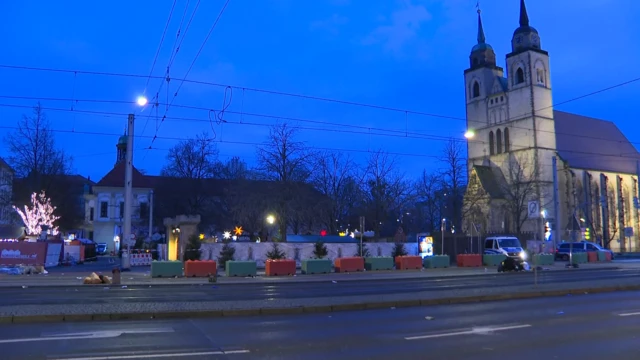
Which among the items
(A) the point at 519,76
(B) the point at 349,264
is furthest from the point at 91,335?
(A) the point at 519,76

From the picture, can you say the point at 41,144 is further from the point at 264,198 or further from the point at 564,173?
the point at 564,173

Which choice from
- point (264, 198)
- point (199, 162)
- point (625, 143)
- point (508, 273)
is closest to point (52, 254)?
point (264, 198)

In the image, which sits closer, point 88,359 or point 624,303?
point 88,359

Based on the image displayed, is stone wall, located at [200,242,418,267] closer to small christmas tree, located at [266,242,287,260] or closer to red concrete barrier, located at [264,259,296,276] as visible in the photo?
small christmas tree, located at [266,242,287,260]

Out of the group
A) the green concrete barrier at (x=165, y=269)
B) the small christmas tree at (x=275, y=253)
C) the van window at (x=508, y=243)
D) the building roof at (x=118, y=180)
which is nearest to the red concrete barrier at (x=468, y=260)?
the van window at (x=508, y=243)

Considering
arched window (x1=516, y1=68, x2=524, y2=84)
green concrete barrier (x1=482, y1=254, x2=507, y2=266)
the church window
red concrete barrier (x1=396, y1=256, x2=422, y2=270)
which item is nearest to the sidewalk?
red concrete barrier (x1=396, y1=256, x2=422, y2=270)

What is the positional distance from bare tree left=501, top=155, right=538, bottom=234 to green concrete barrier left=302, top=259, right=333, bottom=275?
34403 millimetres

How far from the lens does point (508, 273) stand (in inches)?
1196

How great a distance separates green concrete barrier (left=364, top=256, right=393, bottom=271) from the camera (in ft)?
115

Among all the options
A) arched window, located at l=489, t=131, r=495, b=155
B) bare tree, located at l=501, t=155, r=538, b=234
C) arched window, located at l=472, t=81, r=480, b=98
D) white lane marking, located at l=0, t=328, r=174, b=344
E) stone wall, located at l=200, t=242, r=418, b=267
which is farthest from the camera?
arched window, located at l=472, t=81, r=480, b=98

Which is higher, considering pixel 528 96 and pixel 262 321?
pixel 528 96

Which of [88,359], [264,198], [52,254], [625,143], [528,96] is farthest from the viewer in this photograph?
[625,143]

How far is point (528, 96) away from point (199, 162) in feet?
159

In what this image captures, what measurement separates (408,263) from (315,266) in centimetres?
692
